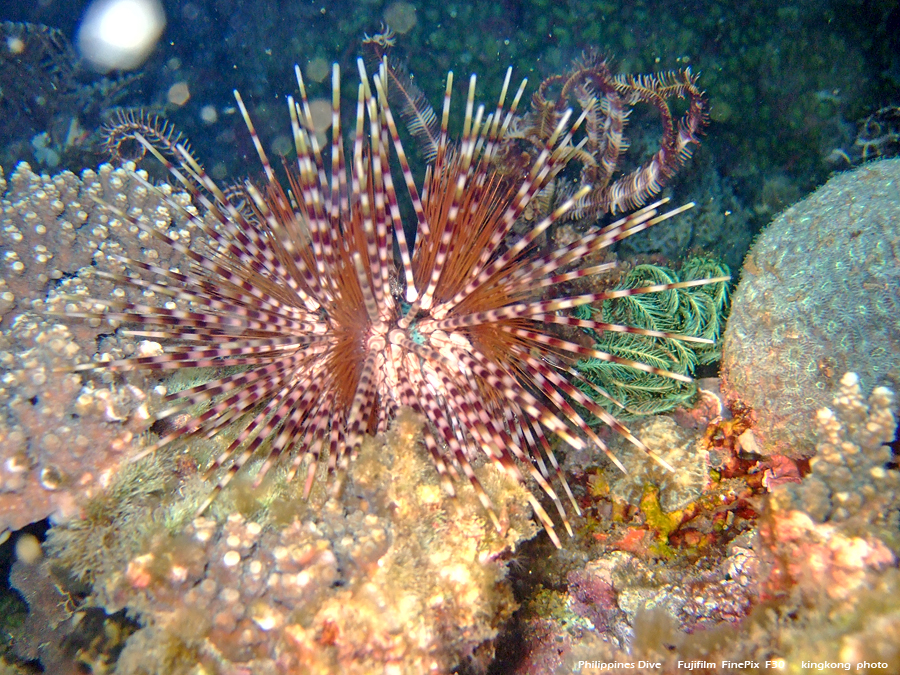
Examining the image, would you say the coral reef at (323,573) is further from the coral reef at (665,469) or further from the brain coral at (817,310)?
the brain coral at (817,310)

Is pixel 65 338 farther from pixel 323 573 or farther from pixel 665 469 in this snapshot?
pixel 665 469

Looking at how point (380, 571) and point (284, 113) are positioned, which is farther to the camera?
point (284, 113)

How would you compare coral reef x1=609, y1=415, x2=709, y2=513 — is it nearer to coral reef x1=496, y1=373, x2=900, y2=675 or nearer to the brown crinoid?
coral reef x1=496, y1=373, x2=900, y2=675

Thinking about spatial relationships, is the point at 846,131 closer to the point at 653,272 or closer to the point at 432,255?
the point at 653,272

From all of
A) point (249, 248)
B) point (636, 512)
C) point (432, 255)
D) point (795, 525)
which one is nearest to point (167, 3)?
point (249, 248)

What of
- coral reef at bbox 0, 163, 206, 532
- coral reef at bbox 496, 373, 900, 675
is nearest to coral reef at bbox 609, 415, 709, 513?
coral reef at bbox 496, 373, 900, 675
